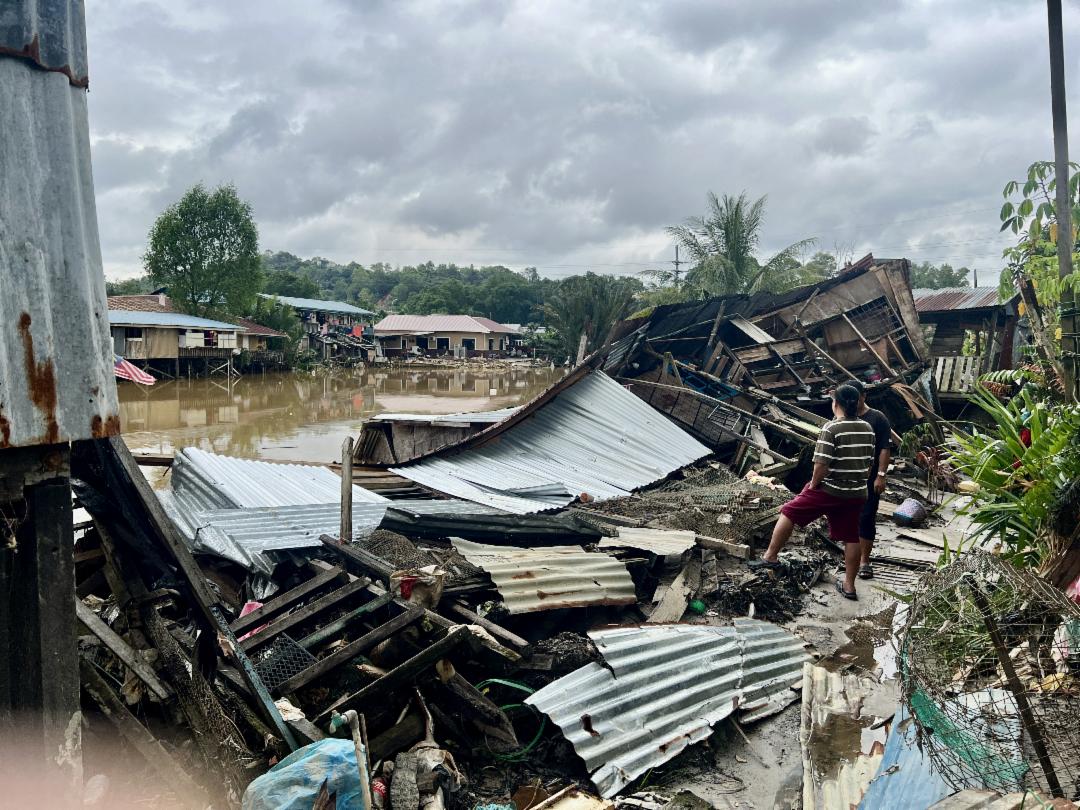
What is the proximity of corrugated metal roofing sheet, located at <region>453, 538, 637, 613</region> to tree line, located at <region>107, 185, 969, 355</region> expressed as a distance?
14153 millimetres

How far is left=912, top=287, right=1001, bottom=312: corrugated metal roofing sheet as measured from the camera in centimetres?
2245

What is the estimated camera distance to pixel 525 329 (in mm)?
64812

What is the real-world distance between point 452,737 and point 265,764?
1.21 metres

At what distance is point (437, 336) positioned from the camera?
55781 millimetres

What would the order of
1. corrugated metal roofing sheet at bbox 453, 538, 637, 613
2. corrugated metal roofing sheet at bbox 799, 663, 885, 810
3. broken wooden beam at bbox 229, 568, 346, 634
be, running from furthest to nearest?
corrugated metal roofing sheet at bbox 453, 538, 637, 613 < broken wooden beam at bbox 229, 568, 346, 634 < corrugated metal roofing sheet at bbox 799, 663, 885, 810

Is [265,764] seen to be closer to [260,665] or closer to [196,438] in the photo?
[260,665]

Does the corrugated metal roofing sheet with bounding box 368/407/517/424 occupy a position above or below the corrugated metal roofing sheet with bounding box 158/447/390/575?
above

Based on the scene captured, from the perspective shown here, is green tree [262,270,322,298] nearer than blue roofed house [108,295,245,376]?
No

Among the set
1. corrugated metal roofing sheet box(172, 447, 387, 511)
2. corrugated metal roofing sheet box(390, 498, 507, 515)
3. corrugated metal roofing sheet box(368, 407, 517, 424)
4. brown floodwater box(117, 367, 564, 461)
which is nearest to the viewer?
corrugated metal roofing sheet box(390, 498, 507, 515)

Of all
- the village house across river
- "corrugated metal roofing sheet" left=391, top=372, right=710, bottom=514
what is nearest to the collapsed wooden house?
"corrugated metal roofing sheet" left=391, top=372, right=710, bottom=514

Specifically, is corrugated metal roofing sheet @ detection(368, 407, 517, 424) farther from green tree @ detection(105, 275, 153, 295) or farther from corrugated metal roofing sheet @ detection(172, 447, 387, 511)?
green tree @ detection(105, 275, 153, 295)

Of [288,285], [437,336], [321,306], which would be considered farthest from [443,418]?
[288,285]

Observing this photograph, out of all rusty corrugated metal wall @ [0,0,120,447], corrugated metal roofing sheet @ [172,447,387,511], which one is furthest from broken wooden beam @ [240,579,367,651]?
corrugated metal roofing sheet @ [172,447,387,511]

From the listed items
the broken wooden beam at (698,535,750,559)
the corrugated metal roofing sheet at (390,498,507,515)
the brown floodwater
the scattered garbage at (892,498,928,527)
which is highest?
the corrugated metal roofing sheet at (390,498,507,515)
